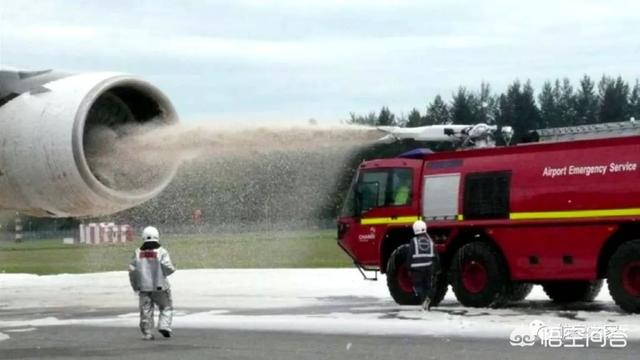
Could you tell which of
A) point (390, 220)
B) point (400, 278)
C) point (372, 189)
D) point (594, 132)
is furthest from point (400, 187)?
point (594, 132)

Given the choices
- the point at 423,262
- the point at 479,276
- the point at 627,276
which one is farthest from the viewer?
the point at 479,276

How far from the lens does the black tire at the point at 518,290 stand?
63.7 feet

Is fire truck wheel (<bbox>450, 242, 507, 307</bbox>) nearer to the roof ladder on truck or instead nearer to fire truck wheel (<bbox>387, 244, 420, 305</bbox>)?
fire truck wheel (<bbox>387, 244, 420, 305</bbox>)

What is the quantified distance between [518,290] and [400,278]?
1917 millimetres

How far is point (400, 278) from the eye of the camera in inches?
805

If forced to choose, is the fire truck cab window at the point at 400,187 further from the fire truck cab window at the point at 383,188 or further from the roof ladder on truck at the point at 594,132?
the roof ladder on truck at the point at 594,132

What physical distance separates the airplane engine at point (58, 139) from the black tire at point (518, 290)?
6.00m

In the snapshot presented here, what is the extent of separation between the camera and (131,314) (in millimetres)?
19797

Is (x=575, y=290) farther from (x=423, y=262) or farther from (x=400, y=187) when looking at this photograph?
(x=400, y=187)

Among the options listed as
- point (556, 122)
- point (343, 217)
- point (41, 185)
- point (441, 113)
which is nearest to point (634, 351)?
point (41, 185)

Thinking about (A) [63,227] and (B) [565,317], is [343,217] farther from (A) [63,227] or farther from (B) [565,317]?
(A) [63,227]

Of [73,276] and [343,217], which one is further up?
[343,217]

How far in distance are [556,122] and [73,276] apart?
6278 cm

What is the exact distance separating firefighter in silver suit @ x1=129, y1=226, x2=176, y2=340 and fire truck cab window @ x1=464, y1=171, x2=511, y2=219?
5.79 metres
